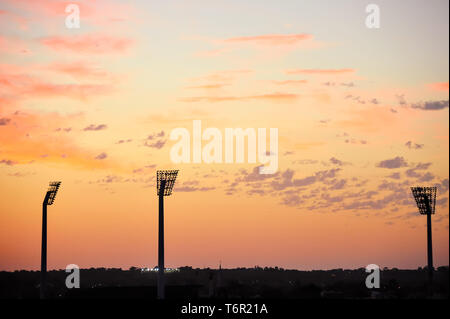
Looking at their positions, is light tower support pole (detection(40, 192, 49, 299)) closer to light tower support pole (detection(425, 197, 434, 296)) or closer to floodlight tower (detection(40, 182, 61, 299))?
floodlight tower (detection(40, 182, 61, 299))

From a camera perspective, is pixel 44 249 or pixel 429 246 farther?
pixel 429 246

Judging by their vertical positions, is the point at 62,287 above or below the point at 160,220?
below

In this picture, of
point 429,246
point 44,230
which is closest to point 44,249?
point 44,230

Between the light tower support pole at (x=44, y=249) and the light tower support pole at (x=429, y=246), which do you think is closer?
the light tower support pole at (x=44, y=249)

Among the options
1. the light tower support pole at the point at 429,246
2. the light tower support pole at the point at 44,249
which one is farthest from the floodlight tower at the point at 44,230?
the light tower support pole at the point at 429,246

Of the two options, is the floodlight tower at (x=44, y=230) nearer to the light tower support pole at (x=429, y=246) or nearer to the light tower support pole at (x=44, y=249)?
the light tower support pole at (x=44, y=249)

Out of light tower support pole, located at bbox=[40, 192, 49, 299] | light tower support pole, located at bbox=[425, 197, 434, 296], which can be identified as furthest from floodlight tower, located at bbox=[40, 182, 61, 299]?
light tower support pole, located at bbox=[425, 197, 434, 296]

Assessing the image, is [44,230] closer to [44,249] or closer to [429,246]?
[44,249]

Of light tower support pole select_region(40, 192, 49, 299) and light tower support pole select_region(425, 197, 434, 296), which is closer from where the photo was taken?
light tower support pole select_region(40, 192, 49, 299)
